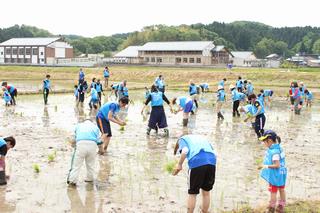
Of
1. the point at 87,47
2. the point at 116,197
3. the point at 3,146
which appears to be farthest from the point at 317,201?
the point at 87,47

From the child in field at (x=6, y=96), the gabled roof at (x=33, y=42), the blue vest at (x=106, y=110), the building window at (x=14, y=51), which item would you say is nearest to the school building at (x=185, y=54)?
the gabled roof at (x=33, y=42)

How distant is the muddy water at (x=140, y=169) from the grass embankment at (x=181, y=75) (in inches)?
830

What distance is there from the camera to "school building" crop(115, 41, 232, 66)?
79.9 m

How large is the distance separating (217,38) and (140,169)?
107382mm

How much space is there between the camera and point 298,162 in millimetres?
10922

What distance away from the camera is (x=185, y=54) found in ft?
267

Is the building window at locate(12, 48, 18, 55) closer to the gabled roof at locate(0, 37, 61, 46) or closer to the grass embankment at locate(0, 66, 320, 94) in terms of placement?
the gabled roof at locate(0, 37, 61, 46)

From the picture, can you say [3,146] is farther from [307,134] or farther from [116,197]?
[307,134]

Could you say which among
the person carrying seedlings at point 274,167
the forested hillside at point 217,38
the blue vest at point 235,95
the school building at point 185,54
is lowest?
the person carrying seedlings at point 274,167

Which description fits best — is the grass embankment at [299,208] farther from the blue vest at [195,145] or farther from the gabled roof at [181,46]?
the gabled roof at [181,46]

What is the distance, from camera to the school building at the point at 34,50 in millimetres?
89375

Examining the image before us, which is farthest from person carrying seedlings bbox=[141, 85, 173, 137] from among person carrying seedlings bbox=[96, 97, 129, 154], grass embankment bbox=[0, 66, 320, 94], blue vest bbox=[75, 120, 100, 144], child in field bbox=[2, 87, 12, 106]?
grass embankment bbox=[0, 66, 320, 94]

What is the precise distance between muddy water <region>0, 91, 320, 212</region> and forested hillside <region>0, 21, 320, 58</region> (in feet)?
310

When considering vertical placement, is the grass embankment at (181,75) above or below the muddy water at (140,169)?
above
